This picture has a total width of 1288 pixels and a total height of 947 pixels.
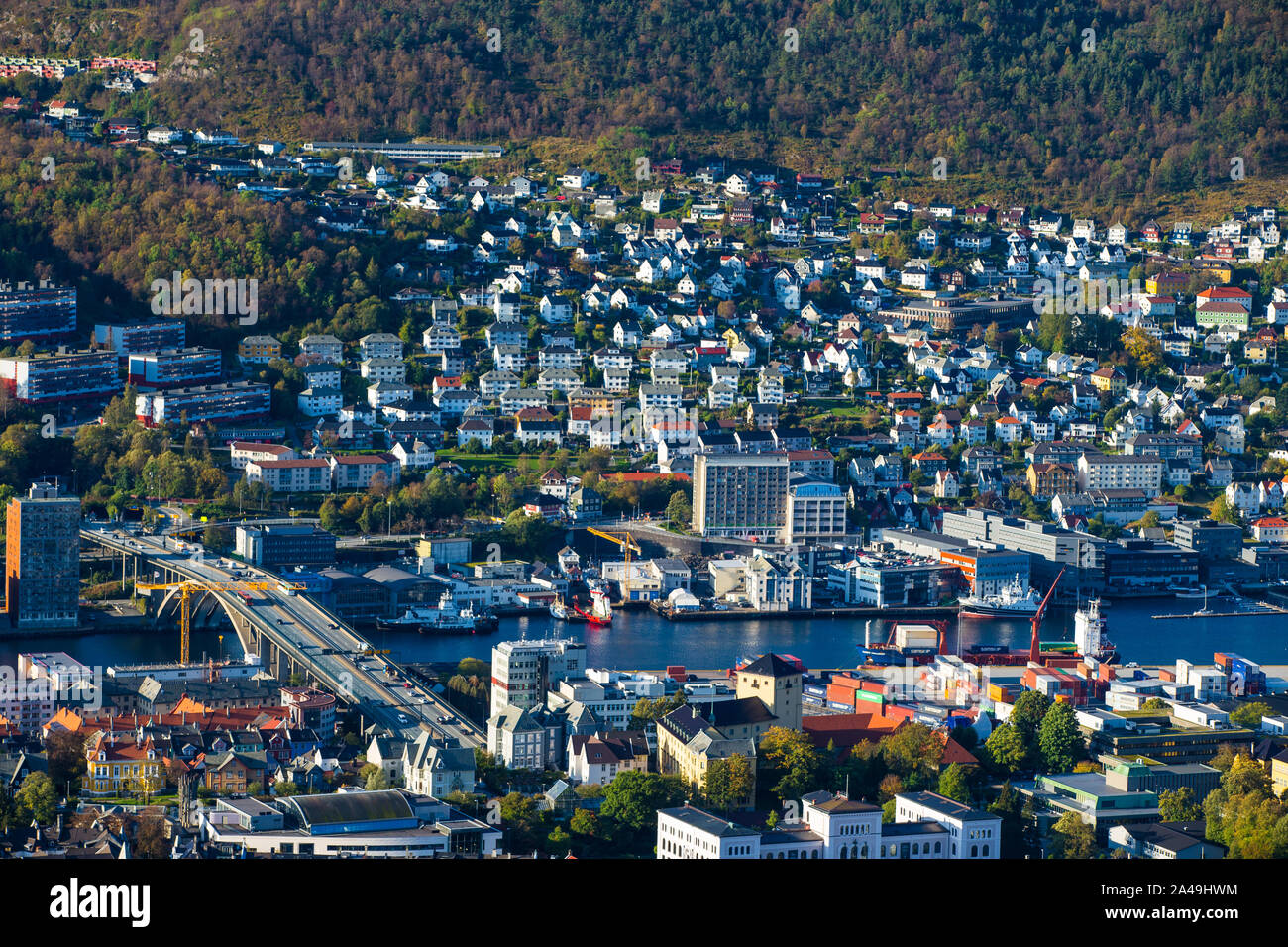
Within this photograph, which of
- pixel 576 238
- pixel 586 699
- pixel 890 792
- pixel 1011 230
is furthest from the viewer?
pixel 1011 230

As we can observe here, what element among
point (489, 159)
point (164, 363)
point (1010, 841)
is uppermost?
point (489, 159)

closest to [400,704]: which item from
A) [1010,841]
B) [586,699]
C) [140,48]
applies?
[586,699]

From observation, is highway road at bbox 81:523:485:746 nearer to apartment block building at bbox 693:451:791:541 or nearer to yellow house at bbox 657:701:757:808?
yellow house at bbox 657:701:757:808

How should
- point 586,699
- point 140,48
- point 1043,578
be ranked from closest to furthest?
point 586,699 → point 1043,578 → point 140,48

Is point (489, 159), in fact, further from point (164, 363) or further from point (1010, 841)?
point (1010, 841)

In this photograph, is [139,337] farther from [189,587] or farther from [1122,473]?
[1122,473]

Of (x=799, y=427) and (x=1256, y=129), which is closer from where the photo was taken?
(x=799, y=427)
